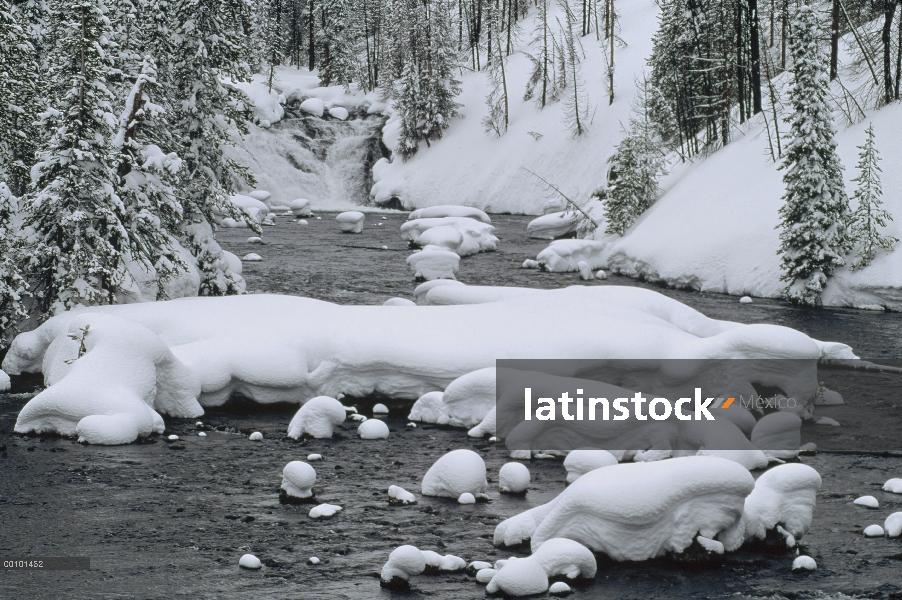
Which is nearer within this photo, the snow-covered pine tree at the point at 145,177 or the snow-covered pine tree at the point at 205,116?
the snow-covered pine tree at the point at 145,177

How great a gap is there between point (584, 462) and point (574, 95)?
4893 cm

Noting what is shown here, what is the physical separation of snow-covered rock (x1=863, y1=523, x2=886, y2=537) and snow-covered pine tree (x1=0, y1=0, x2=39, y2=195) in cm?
1802

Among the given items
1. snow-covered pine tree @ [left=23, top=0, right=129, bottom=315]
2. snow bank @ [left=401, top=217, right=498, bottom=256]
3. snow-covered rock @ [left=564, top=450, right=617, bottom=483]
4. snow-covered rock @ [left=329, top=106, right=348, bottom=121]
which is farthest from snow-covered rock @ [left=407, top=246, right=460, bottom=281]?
snow-covered rock @ [left=329, top=106, right=348, bottom=121]

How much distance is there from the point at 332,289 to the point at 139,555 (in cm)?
1830

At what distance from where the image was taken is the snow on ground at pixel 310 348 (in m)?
14.2

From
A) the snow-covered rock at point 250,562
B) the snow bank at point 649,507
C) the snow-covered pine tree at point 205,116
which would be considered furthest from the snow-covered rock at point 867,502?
the snow-covered pine tree at point 205,116

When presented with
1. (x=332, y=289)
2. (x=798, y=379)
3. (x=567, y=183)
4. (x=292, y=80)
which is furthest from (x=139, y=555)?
(x=292, y=80)

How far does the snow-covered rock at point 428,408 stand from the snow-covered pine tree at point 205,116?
32.8ft

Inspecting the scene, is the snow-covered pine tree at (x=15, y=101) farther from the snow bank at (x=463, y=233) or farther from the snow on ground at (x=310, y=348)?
the snow bank at (x=463, y=233)

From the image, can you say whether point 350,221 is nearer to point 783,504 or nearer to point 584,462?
point 584,462

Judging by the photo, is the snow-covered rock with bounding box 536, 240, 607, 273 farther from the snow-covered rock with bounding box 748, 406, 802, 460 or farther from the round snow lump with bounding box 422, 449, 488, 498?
the round snow lump with bounding box 422, 449, 488, 498

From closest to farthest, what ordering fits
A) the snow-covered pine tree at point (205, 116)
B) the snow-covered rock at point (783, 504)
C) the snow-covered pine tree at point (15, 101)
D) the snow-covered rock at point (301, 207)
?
the snow-covered rock at point (783, 504), the snow-covered pine tree at point (15, 101), the snow-covered pine tree at point (205, 116), the snow-covered rock at point (301, 207)

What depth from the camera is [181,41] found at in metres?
22.7

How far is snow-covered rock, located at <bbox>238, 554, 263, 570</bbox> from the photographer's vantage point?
907 cm
